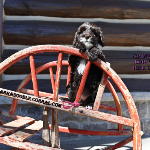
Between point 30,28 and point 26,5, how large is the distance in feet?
1.12

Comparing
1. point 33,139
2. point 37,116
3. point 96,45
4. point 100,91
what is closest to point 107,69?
point 100,91

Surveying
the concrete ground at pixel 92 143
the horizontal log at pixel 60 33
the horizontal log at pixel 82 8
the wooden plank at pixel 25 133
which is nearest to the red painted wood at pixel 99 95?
Result: the wooden plank at pixel 25 133

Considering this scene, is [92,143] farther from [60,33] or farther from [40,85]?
[60,33]

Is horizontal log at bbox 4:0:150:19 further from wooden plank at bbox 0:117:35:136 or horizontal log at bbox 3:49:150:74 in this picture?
wooden plank at bbox 0:117:35:136

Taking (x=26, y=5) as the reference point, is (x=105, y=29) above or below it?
below

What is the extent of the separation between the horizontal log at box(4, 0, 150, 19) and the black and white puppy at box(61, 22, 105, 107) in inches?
46.0

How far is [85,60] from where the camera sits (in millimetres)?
1519

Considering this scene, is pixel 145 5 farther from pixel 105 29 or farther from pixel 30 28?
pixel 30 28

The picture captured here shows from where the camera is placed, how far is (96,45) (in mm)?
1429

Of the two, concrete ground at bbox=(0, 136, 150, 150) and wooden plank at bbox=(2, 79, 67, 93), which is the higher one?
wooden plank at bbox=(2, 79, 67, 93)

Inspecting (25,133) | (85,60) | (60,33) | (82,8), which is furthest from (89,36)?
(82,8)

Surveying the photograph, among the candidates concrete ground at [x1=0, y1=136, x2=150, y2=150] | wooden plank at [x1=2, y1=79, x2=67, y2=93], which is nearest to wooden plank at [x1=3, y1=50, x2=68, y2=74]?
wooden plank at [x1=2, y1=79, x2=67, y2=93]

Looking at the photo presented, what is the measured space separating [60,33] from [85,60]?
43.4 inches

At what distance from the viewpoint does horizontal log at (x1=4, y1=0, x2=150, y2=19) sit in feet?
7.87
